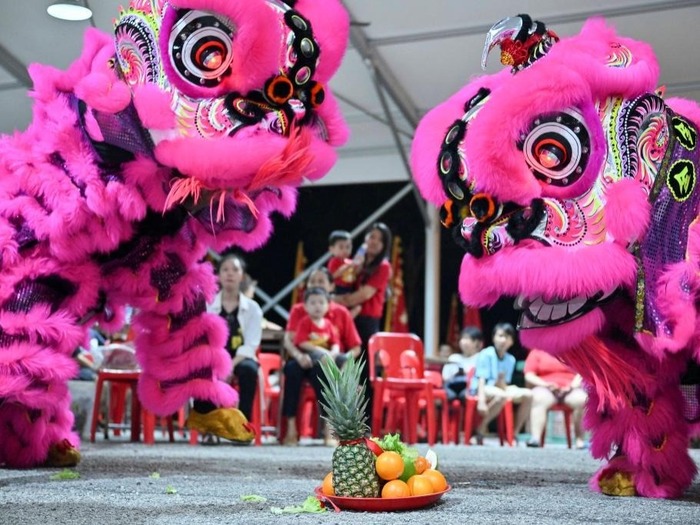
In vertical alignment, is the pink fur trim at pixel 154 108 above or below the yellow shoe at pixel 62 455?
above

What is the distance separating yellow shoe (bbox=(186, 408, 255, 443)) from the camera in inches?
104

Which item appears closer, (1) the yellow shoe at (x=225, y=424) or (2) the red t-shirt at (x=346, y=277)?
(1) the yellow shoe at (x=225, y=424)

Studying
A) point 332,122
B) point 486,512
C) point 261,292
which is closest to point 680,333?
point 486,512

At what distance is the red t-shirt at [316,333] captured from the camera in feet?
15.7

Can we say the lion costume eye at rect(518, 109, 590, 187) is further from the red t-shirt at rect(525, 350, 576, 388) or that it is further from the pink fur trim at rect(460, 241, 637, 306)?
the red t-shirt at rect(525, 350, 576, 388)

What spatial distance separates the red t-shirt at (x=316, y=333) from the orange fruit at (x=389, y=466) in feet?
9.67

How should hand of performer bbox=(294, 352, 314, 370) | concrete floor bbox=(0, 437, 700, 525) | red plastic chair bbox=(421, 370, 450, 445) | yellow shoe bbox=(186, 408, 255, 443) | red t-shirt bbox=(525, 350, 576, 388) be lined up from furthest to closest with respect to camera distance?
red plastic chair bbox=(421, 370, 450, 445)
red t-shirt bbox=(525, 350, 576, 388)
hand of performer bbox=(294, 352, 314, 370)
yellow shoe bbox=(186, 408, 255, 443)
concrete floor bbox=(0, 437, 700, 525)

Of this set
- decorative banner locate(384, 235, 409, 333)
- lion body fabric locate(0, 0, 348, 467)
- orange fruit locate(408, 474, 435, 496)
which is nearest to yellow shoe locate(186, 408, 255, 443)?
lion body fabric locate(0, 0, 348, 467)

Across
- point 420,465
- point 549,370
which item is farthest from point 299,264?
point 420,465

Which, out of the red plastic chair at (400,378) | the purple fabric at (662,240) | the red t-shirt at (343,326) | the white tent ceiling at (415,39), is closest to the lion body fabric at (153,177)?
the purple fabric at (662,240)

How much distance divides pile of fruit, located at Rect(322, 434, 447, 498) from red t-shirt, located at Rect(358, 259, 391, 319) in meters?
3.07

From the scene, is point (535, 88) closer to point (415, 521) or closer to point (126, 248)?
point (415, 521)

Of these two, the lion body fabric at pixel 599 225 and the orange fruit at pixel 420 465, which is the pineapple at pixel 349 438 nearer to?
the orange fruit at pixel 420 465

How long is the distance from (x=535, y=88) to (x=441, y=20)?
4.18m
